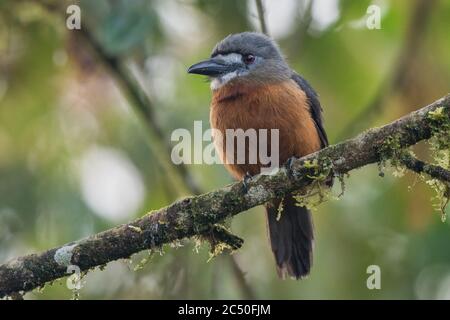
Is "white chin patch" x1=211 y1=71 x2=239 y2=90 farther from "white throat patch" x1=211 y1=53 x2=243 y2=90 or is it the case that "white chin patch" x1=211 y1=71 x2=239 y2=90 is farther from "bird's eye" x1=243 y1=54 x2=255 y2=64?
"bird's eye" x1=243 y1=54 x2=255 y2=64

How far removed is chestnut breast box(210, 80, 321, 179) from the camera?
5.27 meters

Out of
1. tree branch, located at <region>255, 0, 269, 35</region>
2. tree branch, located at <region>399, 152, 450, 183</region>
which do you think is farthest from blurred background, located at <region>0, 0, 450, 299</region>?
tree branch, located at <region>399, 152, 450, 183</region>

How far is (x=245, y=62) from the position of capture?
19.2ft

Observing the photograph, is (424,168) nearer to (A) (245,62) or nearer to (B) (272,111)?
(B) (272,111)

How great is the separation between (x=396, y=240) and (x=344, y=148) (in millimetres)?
3064

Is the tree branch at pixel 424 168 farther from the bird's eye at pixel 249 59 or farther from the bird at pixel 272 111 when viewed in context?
the bird's eye at pixel 249 59

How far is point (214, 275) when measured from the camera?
5840 mm

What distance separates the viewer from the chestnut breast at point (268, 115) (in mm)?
5270

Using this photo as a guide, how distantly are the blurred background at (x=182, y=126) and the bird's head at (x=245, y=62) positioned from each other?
18 cm

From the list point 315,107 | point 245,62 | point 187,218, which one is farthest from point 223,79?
point 187,218

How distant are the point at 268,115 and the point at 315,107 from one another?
0.59m

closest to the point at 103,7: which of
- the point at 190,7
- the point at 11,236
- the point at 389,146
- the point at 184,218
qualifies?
the point at 190,7

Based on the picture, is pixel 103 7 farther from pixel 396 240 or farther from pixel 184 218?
pixel 396 240

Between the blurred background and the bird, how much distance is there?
0.95ft
